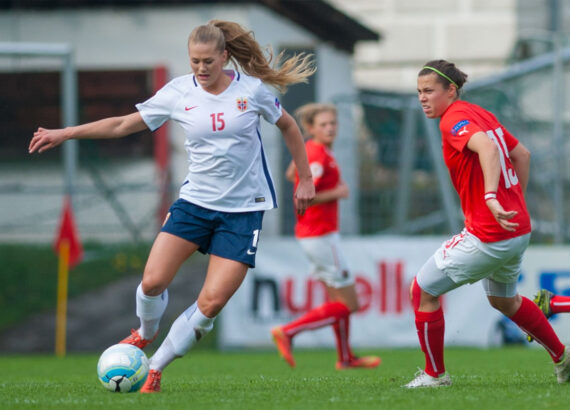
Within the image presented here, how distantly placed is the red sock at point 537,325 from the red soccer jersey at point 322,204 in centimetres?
323

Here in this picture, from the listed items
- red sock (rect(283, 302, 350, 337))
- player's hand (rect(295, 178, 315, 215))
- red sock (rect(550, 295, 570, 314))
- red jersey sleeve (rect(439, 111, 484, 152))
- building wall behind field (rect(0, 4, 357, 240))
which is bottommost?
red sock (rect(283, 302, 350, 337))

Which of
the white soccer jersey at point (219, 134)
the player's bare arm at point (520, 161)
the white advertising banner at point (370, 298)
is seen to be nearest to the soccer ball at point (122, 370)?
the white soccer jersey at point (219, 134)

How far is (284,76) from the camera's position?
6.79 metres

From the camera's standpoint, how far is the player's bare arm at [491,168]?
5.65 m

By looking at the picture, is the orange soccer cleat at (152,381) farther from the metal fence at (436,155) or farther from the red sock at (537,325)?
the metal fence at (436,155)

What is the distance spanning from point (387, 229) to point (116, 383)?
25.5 feet

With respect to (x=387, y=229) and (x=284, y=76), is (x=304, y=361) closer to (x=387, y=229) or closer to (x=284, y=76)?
(x=387, y=229)

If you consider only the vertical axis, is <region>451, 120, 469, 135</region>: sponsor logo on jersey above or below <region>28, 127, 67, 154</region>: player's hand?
above

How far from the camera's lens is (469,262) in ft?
19.9

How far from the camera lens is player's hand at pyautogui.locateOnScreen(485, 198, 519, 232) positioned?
18.4 feet

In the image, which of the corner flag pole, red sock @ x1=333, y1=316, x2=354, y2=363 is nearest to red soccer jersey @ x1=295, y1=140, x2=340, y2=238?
red sock @ x1=333, y1=316, x2=354, y2=363

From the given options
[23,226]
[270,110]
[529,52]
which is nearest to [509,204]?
[270,110]

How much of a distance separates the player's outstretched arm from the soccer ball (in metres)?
1.27

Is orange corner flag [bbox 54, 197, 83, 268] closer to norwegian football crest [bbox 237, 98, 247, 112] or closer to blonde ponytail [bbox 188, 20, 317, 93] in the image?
blonde ponytail [bbox 188, 20, 317, 93]
